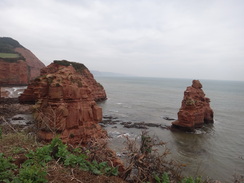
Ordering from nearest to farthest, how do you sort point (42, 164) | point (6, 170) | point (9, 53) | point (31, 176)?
point (31, 176), point (6, 170), point (42, 164), point (9, 53)

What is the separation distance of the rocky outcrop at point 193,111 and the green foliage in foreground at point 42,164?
81.8 ft

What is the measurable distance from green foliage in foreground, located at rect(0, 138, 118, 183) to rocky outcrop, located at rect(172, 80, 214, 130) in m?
24.9

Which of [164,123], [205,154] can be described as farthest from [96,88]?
[205,154]

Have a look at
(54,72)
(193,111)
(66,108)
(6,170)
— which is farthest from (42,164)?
(54,72)

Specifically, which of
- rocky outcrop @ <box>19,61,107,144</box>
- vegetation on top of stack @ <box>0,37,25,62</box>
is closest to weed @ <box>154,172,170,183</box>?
rocky outcrop @ <box>19,61,107,144</box>

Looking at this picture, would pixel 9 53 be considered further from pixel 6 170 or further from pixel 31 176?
pixel 31 176

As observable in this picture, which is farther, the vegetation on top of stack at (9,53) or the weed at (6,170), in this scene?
the vegetation on top of stack at (9,53)

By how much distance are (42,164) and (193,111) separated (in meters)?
27.4

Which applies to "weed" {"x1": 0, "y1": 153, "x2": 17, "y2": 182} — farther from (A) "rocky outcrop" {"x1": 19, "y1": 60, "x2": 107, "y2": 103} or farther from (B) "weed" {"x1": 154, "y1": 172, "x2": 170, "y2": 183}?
(A) "rocky outcrop" {"x1": 19, "y1": 60, "x2": 107, "y2": 103}

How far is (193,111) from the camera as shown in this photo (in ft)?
94.1

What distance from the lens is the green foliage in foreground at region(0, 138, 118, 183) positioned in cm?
403

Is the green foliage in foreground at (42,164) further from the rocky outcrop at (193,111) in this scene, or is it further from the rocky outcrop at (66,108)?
the rocky outcrop at (193,111)

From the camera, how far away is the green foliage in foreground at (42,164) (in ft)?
13.2

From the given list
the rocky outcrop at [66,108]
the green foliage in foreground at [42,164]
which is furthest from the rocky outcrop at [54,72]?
the green foliage in foreground at [42,164]
